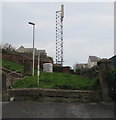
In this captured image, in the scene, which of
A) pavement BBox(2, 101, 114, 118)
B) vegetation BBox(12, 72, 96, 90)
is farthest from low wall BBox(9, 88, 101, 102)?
vegetation BBox(12, 72, 96, 90)

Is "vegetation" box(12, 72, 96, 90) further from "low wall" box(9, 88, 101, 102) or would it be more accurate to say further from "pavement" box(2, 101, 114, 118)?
"pavement" box(2, 101, 114, 118)

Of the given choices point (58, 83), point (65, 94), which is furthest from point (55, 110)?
point (58, 83)

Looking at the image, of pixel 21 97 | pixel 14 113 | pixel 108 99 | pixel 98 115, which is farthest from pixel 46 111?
pixel 108 99

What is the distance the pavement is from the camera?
7590 millimetres

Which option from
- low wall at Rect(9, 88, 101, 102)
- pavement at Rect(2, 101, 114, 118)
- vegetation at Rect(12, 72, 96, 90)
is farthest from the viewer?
vegetation at Rect(12, 72, 96, 90)

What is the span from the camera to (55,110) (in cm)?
827

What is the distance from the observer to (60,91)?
33.0ft

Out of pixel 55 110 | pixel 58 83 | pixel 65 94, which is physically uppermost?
pixel 58 83

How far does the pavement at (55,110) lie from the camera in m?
7.59

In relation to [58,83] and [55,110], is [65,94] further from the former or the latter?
[58,83]

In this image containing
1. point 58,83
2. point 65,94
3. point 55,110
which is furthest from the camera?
point 58,83

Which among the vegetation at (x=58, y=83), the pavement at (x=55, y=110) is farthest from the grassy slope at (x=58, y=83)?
the pavement at (x=55, y=110)

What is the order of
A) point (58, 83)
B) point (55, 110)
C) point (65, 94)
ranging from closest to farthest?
point (55, 110) → point (65, 94) → point (58, 83)

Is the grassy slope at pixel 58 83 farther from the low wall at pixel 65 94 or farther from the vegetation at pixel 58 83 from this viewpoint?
the low wall at pixel 65 94
